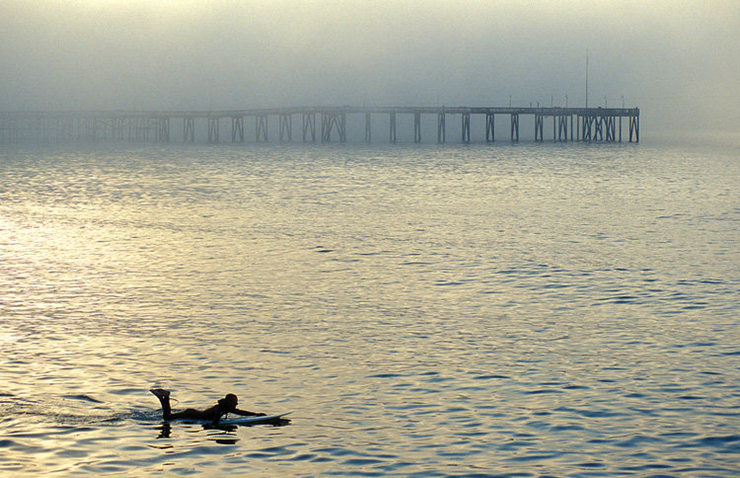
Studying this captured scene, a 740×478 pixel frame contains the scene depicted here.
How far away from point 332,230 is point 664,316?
2291cm

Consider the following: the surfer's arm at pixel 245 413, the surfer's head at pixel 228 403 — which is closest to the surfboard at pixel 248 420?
the surfer's arm at pixel 245 413

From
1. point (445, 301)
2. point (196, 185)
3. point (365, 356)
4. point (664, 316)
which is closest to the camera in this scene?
point (365, 356)

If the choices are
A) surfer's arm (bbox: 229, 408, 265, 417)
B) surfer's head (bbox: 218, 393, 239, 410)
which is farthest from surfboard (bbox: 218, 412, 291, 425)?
surfer's head (bbox: 218, 393, 239, 410)

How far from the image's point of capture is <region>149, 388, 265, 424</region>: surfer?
1529 cm

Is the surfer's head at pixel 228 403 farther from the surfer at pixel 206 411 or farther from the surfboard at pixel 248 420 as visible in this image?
the surfboard at pixel 248 420

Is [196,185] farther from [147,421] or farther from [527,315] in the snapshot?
[147,421]

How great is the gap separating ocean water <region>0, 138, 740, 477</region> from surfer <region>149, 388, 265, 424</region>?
24 centimetres

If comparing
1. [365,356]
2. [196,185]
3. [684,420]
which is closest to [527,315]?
[365,356]

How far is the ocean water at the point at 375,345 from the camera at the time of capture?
14414mm

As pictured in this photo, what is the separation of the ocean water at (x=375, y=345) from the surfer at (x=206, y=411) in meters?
0.24

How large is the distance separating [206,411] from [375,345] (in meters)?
6.32

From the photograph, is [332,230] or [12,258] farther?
[332,230]

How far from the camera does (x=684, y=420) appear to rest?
51.8 feet

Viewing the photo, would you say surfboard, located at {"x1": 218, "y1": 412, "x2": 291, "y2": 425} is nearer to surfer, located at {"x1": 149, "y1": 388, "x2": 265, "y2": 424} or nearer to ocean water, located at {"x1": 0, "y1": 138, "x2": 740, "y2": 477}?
surfer, located at {"x1": 149, "y1": 388, "x2": 265, "y2": 424}
